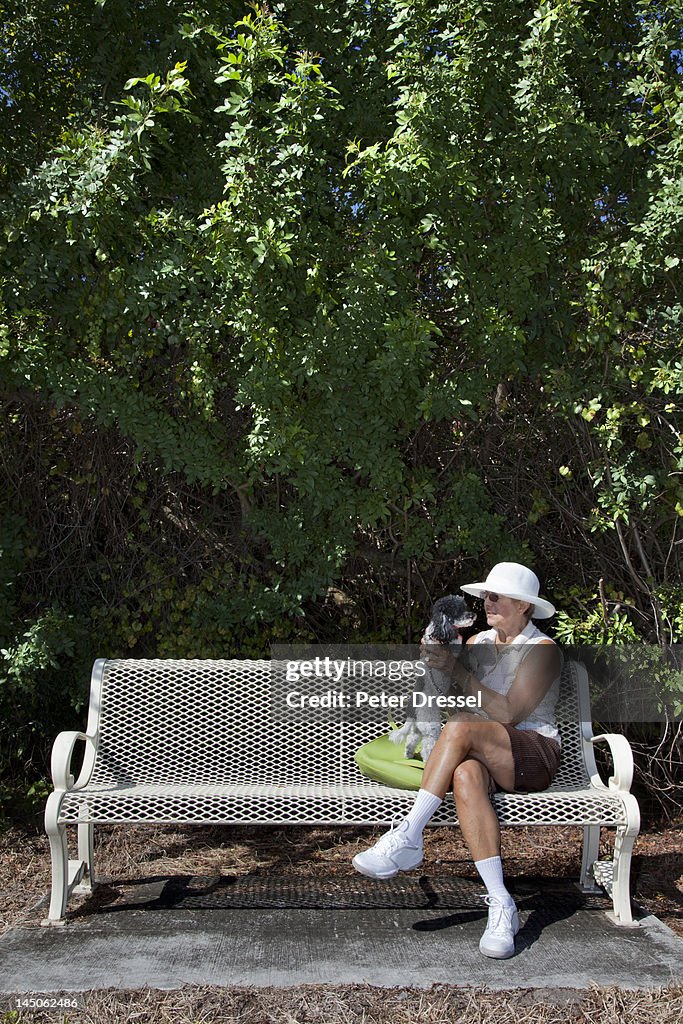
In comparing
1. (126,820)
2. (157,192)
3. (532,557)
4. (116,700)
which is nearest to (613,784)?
(532,557)

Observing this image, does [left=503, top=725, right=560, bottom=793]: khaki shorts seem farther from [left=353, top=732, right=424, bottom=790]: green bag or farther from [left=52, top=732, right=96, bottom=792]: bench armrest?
[left=52, top=732, right=96, bottom=792]: bench armrest

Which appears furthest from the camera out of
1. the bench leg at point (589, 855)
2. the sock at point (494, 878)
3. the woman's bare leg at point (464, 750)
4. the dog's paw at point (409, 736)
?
the bench leg at point (589, 855)

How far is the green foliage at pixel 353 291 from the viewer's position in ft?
11.7

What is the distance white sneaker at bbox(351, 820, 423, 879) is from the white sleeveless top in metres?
0.59

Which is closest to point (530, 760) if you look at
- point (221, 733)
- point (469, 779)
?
point (469, 779)

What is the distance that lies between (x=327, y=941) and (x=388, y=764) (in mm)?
685

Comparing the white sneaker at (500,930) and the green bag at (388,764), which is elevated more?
the green bag at (388,764)

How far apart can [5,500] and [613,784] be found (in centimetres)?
320

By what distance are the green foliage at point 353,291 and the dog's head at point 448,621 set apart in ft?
1.85

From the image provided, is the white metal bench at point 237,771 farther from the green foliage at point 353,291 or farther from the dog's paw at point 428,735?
the green foliage at point 353,291

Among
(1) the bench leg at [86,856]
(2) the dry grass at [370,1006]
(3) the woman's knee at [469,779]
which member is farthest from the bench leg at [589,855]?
(1) the bench leg at [86,856]

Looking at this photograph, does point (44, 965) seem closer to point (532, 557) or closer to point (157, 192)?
point (532, 557)

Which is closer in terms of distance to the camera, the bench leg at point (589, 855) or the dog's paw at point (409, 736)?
the dog's paw at point (409, 736)

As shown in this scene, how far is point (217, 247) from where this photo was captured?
3527 mm
